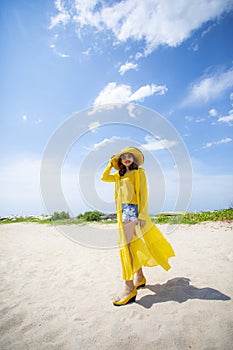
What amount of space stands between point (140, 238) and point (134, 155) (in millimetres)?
1299

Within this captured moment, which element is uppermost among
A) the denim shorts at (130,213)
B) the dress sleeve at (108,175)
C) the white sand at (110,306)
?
the dress sleeve at (108,175)

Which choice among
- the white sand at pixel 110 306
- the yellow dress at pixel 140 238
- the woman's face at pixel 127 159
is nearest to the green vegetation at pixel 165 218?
the white sand at pixel 110 306

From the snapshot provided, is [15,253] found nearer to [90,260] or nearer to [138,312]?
[90,260]

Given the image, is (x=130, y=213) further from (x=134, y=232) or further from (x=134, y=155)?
(x=134, y=155)

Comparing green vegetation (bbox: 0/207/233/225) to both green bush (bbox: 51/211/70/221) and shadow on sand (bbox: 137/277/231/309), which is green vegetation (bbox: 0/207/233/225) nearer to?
green bush (bbox: 51/211/70/221)

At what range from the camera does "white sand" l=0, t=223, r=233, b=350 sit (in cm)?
213

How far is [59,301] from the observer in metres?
3.02

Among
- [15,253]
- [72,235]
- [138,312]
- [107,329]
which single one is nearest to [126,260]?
[138,312]

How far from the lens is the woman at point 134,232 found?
2900 millimetres

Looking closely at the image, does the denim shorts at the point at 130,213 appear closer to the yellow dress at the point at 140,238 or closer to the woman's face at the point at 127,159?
the yellow dress at the point at 140,238

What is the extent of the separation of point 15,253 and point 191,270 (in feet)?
15.7

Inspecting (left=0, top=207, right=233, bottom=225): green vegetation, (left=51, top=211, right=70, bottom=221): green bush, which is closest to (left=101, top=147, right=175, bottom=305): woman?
(left=0, top=207, right=233, bottom=225): green vegetation

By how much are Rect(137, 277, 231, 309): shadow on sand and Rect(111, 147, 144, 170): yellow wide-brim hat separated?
203 cm

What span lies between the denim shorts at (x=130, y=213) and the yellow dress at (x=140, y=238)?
6cm
